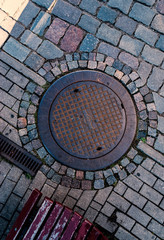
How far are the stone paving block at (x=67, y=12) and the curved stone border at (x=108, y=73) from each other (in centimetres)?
58

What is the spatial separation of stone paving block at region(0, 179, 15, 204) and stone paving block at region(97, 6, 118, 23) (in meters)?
2.92

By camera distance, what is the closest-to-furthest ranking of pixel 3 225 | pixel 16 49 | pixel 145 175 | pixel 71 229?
pixel 71 229 → pixel 3 225 → pixel 145 175 → pixel 16 49

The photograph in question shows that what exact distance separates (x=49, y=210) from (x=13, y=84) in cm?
195

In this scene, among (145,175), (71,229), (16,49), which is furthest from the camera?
(16,49)

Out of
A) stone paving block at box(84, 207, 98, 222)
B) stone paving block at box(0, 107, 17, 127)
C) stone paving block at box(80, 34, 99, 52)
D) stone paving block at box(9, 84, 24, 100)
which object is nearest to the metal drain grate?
stone paving block at box(0, 107, 17, 127)

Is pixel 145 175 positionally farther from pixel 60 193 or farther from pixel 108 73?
pixel 108 73

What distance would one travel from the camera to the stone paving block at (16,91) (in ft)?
12.4

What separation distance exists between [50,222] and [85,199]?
0.78 m

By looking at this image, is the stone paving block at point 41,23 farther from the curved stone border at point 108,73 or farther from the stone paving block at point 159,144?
the stone paving block at point 159,144

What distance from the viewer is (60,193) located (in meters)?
3.67

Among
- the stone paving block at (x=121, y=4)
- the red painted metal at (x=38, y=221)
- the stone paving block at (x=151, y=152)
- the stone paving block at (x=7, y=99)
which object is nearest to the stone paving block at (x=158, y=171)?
the stone paving block at (x=151, y=152)

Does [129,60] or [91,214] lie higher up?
[129,60]

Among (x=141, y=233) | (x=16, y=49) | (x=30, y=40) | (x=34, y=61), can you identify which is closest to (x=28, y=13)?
(x=30, y=40)

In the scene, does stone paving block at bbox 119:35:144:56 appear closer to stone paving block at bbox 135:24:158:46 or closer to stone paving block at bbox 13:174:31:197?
stone paving block at bbox 135:24:158:46
